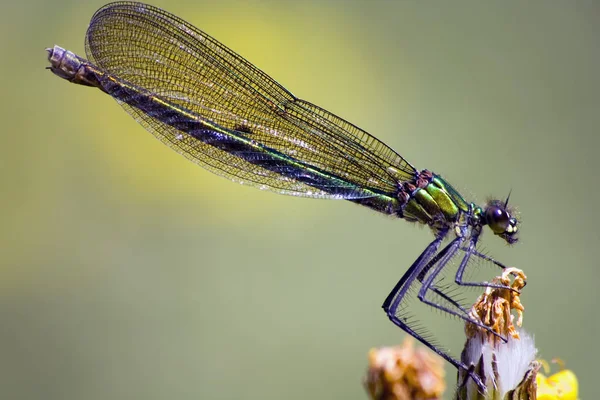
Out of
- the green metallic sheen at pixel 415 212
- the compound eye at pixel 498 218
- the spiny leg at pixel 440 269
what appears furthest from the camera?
the green metallic sheen at pixel 415 212

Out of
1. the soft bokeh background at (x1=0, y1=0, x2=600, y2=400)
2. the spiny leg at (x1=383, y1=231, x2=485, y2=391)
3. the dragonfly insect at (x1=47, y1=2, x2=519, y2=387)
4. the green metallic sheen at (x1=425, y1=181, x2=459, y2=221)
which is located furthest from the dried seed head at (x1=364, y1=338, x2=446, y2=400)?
the soft bokeh background at (x1=0, y1=0, x2=600, y2=400)

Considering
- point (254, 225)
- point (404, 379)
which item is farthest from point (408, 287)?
point (254, 225)

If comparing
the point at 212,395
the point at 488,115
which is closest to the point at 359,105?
the point at 488,115

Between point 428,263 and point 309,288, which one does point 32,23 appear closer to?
point 309,288

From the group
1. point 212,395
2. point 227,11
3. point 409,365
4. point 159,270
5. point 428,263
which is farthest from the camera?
point 227,11

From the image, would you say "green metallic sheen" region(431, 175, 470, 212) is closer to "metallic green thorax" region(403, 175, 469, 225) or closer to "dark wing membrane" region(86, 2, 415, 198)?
"metallic green thorax" region(403, 175, 469, 225)

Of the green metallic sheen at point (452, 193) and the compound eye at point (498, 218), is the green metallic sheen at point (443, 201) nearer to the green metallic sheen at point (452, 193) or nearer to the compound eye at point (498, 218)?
the green metallic sheen at point (452, 193)

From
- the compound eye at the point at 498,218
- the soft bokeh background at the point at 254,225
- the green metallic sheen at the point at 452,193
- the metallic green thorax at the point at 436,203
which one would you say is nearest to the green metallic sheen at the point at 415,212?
the metallic green thorax at the point at 436,203
